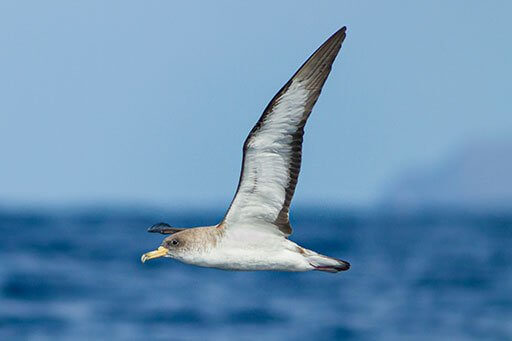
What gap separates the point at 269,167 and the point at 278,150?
0.76 feet

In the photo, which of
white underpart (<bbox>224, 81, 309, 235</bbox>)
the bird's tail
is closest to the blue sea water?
the bird's tail

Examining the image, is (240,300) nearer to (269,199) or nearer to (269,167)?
(269,199)

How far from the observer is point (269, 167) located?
13.3 metres

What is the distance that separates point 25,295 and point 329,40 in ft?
97.9

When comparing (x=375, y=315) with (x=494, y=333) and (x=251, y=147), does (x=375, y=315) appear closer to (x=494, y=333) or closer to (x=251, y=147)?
(x=494, y=333)

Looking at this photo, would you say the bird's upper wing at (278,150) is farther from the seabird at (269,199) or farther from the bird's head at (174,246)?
the bird's head at (174,246)

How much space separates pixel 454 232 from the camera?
308ft

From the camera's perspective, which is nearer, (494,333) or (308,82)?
(308,82)

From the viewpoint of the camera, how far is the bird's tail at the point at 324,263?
13.6 m

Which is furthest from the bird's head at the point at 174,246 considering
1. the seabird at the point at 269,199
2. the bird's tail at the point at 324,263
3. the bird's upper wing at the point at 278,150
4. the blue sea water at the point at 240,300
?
the blue sea water at the point at 240,300

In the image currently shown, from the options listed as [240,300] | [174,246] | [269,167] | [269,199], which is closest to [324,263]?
[269,199]

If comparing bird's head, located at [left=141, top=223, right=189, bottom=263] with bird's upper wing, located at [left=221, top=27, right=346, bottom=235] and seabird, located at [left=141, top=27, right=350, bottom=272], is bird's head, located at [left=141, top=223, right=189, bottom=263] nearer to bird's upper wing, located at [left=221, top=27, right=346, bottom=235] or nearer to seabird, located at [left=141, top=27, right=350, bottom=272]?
seabird, located at [left=141, top=27, right=350, bottom=272]

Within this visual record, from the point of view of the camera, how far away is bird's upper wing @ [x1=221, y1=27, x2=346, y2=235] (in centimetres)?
1307

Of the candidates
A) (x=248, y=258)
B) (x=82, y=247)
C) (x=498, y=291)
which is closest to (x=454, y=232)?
(x=82, y=247)
